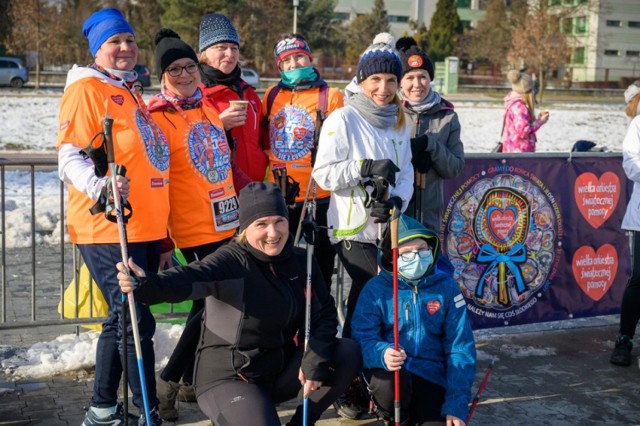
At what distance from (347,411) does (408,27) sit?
81350mm

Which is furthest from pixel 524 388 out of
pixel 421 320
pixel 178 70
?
pixel 178 70

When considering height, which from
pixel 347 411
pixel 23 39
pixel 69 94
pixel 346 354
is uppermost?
pixel 23 39

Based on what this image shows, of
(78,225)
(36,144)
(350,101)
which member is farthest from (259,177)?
(36,144)

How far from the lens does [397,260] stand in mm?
4234

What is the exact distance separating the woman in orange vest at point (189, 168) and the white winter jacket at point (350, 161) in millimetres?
558

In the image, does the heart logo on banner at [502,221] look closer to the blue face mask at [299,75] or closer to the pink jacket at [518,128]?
the blue face mask at [299,75]

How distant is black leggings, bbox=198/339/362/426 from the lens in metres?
3.82

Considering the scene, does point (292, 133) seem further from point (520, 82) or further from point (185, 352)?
point (520, 82)

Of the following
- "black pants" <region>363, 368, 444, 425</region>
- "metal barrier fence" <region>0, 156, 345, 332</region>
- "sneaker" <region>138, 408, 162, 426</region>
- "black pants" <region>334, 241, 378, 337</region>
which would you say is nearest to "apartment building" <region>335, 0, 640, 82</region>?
"metal barrier fence" <region>0, 156, 345, 332</region>

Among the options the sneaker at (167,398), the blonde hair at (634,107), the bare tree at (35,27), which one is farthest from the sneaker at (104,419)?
the bare tree at (35,27)

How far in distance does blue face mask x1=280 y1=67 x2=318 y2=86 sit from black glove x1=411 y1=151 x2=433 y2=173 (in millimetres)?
817

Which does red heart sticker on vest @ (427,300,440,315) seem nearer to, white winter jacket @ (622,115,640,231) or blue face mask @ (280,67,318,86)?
blue face mask @ (280,67,318,86)

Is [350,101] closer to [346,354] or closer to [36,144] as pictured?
[346,354]

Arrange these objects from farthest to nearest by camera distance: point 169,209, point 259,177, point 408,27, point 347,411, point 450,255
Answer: point 408,27 < point 450,255 < point 259,177 < point 347,411 < point 169,209
